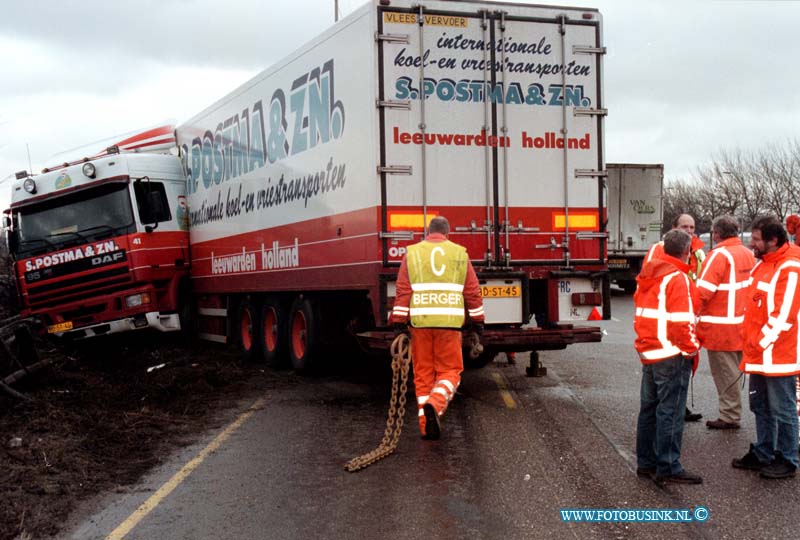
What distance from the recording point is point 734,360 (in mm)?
7383

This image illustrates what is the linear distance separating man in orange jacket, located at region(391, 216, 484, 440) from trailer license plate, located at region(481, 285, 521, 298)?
135 centimetres

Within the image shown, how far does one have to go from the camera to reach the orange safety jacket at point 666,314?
5.57m

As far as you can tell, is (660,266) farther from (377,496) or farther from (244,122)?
(244,122)

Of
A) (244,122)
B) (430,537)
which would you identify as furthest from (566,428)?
(244,122)

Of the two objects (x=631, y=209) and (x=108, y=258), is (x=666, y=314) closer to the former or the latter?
(x=108, y=258)

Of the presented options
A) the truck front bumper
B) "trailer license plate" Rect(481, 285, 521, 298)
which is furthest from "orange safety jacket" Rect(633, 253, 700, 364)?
the truck front bumper

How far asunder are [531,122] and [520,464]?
399cm

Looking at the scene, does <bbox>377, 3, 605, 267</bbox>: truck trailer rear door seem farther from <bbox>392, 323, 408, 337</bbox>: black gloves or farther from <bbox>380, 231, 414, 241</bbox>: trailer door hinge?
<bbox>392, 323, 408, 337</bbox>: black gloves

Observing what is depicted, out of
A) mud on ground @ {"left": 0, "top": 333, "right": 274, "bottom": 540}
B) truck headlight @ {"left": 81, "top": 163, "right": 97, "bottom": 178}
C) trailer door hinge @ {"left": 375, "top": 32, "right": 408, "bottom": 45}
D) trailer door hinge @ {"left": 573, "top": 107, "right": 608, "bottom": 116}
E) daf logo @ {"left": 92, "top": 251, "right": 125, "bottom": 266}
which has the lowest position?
mud on ground @ {"left": 0, "top": 333, "right": 274, "bottom": 540}

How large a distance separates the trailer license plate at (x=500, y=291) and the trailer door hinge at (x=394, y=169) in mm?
1415

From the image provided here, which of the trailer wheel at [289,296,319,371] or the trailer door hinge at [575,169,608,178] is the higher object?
the trailer door hinge at [575,169,608,178]

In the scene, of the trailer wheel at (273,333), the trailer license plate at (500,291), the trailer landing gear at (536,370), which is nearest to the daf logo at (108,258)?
the trailer wheel at (273,333)

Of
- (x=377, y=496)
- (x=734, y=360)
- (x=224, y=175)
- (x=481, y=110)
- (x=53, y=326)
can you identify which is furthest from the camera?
(x=53, y=326)

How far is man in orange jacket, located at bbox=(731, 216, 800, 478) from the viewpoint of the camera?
581cm
